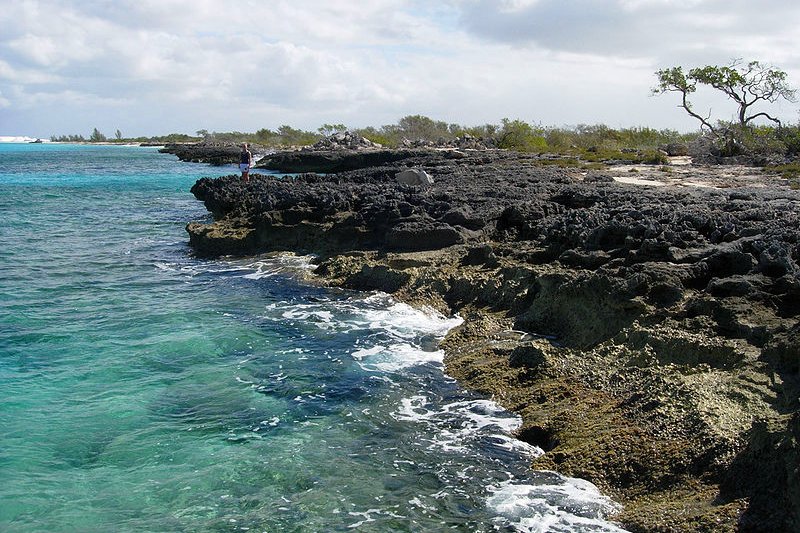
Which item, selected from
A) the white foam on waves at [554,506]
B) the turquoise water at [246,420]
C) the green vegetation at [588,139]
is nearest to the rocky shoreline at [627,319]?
the white foam on waves at [554,506]

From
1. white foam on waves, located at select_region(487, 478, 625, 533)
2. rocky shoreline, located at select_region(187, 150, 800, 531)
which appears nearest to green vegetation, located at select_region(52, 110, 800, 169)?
rocky shoreline, located at select_region(187, 150, 800, 531)

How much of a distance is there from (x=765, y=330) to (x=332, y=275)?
9092 mm

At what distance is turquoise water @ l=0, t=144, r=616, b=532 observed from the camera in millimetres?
6059

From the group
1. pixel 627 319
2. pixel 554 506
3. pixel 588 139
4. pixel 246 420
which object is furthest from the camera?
pixel 588 139

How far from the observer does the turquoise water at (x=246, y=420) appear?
19.9ft

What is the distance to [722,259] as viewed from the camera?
9.09 metres

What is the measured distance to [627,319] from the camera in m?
8.55

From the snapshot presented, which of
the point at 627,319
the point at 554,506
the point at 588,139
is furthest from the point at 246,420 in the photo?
the point at 588,139

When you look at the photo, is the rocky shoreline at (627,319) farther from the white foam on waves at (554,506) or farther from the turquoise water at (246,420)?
the turquoise water at (246,420)

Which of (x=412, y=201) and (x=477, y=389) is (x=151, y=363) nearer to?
(x=477, y=389)

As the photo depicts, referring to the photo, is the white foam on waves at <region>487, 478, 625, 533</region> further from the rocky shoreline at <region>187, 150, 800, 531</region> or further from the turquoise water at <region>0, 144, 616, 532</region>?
the rocky shoreline at <region>187, 150, 800, 531</region>

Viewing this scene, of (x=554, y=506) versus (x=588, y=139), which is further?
(x=588, y=139)

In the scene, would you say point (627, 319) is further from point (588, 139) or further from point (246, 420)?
point (588, 139)

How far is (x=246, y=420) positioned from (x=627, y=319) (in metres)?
4.99
